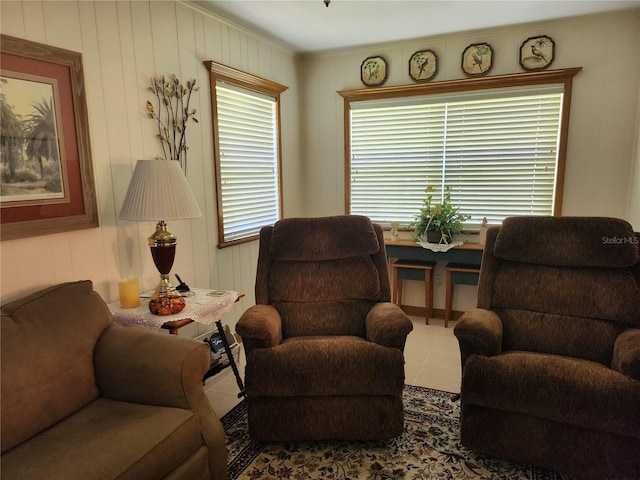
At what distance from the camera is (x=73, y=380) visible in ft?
5.42

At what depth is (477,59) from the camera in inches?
141

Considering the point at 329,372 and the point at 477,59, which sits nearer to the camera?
the point at 329,372

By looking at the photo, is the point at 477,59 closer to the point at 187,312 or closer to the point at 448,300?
the point at 448,300

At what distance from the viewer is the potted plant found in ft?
12.0

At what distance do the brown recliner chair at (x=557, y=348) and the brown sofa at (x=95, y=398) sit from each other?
3.95 ft

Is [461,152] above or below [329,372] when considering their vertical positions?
above

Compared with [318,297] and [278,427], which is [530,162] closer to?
[318,297]

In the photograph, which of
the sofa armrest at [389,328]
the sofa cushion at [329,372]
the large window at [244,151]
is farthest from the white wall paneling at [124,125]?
the sofa armrest at [389,328]

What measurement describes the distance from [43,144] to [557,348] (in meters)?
2.70

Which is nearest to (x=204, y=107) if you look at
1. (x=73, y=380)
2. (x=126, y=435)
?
(x=73, y=380)

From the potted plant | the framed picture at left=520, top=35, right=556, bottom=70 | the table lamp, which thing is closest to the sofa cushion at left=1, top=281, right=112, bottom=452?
the table lamp

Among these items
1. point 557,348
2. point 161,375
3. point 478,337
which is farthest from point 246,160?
point 557,348

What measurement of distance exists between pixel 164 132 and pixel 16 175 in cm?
97

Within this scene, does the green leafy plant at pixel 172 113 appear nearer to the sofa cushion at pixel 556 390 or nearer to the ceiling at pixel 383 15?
the ceiling at pixel 383 15
